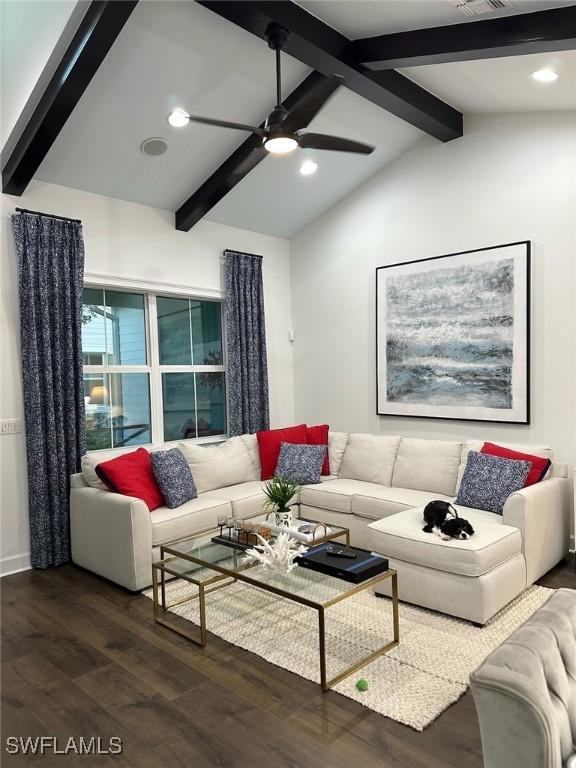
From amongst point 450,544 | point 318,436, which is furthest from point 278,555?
point 318,436

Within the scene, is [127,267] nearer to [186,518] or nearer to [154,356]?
[154,356]

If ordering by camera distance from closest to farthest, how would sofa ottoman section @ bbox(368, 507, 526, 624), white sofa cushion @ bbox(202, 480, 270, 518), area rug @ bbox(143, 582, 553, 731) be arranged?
area rug @ bbox(143, 582, 553, 731)
sofa ottoman section @ bbox(368, 507, 526, 624)
white sofa cushion @ bbox(202, 480, 270, 518)

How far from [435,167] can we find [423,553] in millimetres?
3327

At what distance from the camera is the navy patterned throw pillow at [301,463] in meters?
4.68

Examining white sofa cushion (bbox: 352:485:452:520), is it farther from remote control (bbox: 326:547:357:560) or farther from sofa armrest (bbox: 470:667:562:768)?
sofa armrest (bbox: 470:667:562:768)

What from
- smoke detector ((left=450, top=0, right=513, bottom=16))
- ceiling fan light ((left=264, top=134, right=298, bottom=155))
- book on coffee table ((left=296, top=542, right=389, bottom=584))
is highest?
smoke detector ((left=450, top=0, right=513, bottom=16))

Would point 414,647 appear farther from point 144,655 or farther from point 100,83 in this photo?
point 100,83

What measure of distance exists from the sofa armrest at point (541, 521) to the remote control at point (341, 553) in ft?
3.56

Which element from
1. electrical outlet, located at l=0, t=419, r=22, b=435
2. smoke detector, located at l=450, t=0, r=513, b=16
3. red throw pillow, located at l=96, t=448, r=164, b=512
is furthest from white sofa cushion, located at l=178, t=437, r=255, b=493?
smoke detector, located at l=450, t=0, r=513, b=16

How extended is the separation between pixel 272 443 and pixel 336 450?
0.58 meters

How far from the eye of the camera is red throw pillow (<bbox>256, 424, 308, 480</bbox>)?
4.90m

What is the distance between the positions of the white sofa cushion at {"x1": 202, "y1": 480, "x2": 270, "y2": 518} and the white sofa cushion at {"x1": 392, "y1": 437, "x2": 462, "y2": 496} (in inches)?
35.4

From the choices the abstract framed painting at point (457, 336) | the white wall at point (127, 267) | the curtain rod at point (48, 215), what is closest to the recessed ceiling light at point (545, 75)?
the abstract framed painting at point (457, 336)

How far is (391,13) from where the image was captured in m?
3.14
